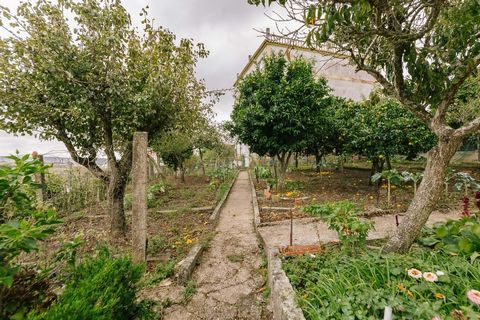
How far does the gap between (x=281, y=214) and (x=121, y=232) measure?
4.14 meters

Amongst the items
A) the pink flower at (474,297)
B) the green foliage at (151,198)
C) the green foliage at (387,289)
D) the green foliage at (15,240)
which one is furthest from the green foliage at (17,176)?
the green foliage at (151,198)

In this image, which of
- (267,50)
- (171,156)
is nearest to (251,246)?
(171,156)

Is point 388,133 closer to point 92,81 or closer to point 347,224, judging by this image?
point 347,224

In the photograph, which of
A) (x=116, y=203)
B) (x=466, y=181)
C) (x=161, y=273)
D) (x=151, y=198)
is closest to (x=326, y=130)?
(x=466, y=181)

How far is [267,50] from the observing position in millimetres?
22344

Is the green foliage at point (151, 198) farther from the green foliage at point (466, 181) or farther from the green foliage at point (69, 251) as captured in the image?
the green foliage at point (466, 181)

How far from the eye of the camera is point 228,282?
11.3ft

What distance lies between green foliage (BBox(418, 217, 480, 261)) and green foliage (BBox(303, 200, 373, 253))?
0.81 metres

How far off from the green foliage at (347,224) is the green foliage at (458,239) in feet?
2.67

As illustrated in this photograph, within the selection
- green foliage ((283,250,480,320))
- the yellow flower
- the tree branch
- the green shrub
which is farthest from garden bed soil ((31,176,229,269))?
the yellow flower

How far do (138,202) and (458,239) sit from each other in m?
4.34

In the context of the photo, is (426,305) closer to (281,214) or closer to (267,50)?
(281,214)

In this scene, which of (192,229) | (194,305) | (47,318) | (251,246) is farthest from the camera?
(192,229)

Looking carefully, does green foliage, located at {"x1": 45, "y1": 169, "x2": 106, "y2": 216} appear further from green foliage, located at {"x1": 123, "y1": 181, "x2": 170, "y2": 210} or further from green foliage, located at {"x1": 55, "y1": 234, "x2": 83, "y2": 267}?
green foliage, located at {"x1": 55, "y1": 234, "x2": 83, "y2": 267}
